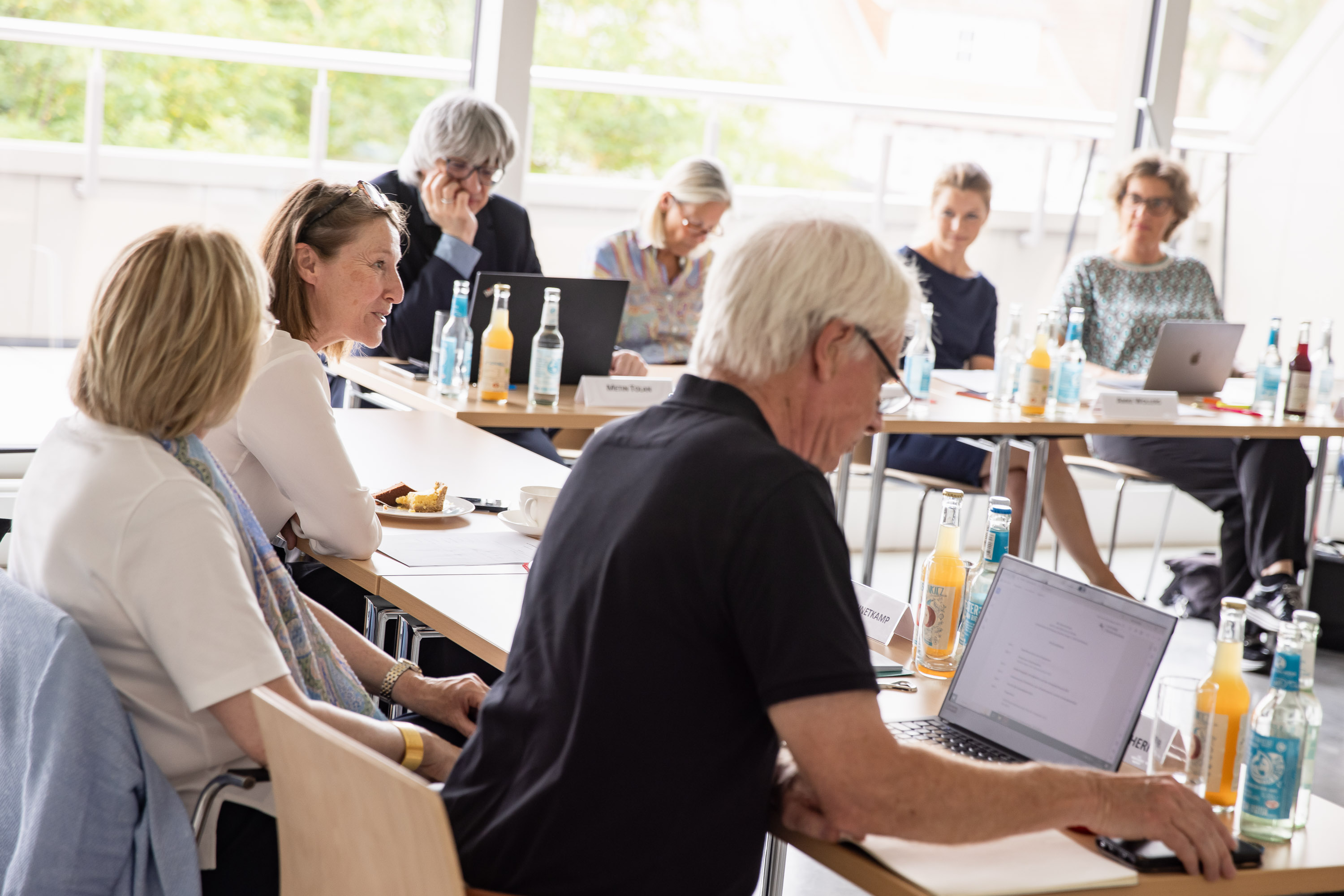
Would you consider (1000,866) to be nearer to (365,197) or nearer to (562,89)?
(365,197)

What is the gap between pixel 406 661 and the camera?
198 cm

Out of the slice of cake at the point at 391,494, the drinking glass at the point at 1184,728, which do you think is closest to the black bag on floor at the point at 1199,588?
the slice of cake at the point at 391,494

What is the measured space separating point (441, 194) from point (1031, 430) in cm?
170

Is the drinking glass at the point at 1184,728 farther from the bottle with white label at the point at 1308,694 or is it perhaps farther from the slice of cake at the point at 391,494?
the slice of cake at the point at 391,494

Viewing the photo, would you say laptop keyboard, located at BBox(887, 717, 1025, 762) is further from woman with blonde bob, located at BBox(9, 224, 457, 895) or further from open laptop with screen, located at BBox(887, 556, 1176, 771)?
woman with blonde bob, located at BBox(9, 224, 457, 895)

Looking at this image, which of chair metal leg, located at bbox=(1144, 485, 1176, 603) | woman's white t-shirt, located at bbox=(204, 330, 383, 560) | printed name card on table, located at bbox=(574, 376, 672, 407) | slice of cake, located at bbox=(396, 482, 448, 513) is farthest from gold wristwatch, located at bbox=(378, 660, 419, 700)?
chair metal leg, located at bbox=(1144, 485, 1176, 603)

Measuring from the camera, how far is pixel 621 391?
3.42 meters

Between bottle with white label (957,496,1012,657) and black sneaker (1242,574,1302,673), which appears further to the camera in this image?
black sneaker (1242,574,1302,673)

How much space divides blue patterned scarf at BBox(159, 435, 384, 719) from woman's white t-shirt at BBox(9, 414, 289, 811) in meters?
0.06

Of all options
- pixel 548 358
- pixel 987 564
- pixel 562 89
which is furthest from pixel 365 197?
pixel 562 89

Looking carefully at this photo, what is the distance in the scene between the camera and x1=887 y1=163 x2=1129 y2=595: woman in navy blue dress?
421cm

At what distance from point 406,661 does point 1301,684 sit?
117 centimetres

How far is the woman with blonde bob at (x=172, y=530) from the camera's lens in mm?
1410

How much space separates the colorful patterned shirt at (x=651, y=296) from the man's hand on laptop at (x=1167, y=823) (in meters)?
2.93
